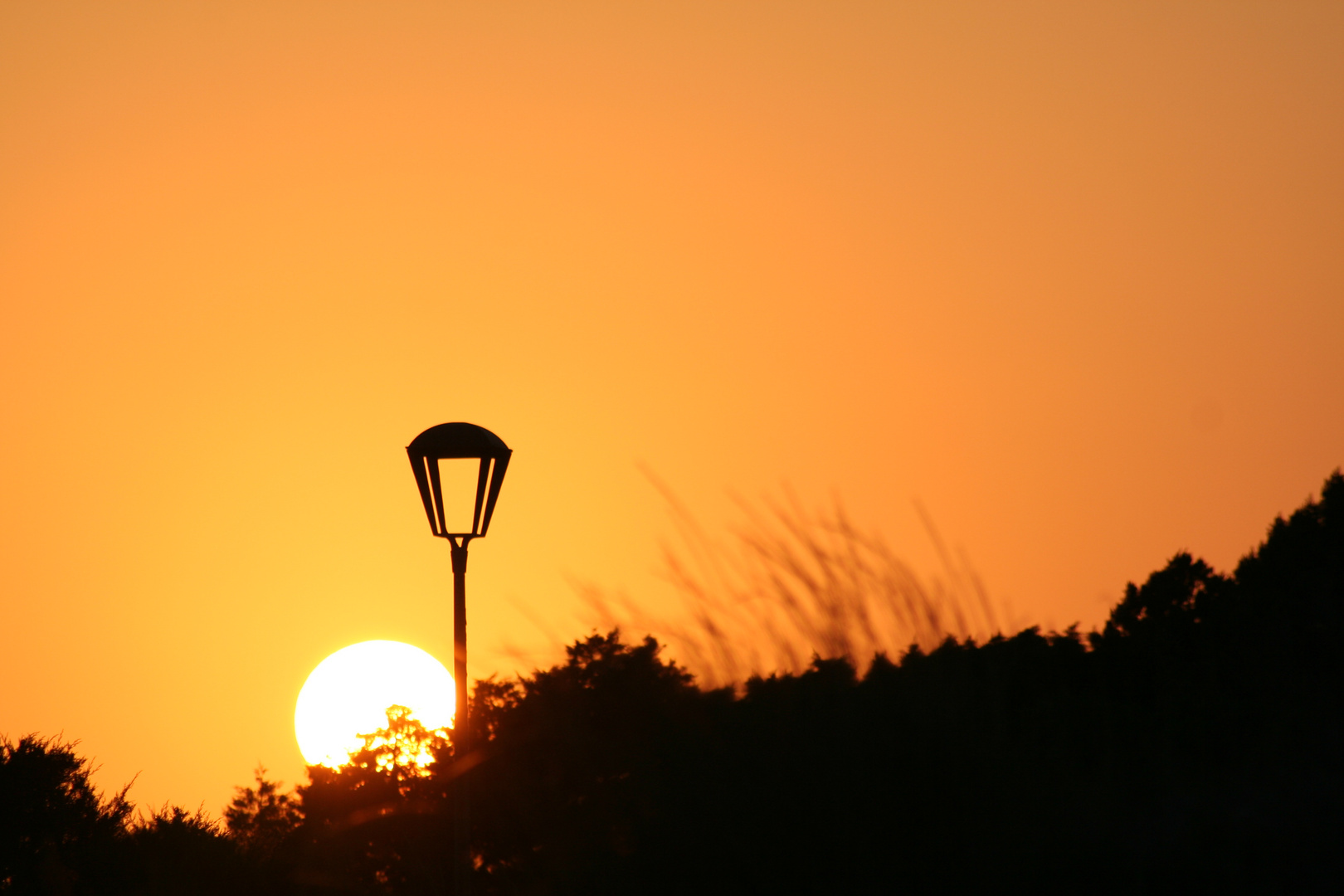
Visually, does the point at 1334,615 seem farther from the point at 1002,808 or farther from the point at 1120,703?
the point at 1002,808

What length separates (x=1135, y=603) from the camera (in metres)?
9.02

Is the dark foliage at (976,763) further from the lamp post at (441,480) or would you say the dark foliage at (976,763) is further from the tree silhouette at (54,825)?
the tree silhouette at (54,825)

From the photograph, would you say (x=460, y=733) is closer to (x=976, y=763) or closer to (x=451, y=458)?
(x=451, y=458)

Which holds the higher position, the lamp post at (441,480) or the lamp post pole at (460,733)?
the lamp post at (441,480)

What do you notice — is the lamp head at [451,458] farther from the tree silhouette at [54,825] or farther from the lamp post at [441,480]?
the tree silhouette at [54,825]

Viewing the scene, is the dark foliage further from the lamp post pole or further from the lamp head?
the lamp head

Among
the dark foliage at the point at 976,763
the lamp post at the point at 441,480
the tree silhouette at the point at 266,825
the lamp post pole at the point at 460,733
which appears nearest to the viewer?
the dark foliage at the point at 976,763

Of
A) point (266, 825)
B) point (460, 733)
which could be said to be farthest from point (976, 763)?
point (266, 825)

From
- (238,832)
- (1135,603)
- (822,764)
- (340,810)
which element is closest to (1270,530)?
(1135,603)

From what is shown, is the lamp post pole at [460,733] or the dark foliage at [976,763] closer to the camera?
the dark foliage at [976,763]

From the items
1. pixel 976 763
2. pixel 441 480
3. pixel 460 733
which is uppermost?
pixel 441 480

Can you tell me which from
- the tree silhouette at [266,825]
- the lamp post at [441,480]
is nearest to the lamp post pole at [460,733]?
the lamp post at [441,480]

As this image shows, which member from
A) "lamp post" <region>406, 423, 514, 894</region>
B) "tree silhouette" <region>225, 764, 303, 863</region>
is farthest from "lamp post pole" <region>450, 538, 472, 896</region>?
"tree silhouette" <region>225, 764, 303, 863</region>

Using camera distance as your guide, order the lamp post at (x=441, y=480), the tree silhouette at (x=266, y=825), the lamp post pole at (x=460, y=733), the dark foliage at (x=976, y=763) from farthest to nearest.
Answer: the tree silhouette at (x=266, y=825) → the lamp post at (x=441, y=480) → the lamp post pole at (x=460, y=733) → the dark foliage at (x=976, y=763)
